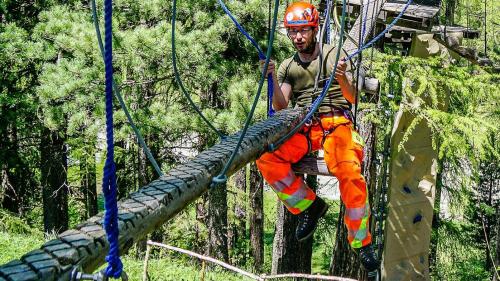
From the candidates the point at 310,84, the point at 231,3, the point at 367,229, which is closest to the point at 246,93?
the point at 231,3

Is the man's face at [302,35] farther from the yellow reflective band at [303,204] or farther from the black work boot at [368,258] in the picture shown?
the black work boot at [368,258]

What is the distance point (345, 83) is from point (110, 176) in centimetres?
236

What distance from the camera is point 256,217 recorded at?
12438mm

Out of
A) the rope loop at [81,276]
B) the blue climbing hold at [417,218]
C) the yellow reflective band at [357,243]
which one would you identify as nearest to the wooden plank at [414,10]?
the yellow reflective band at [357,243]

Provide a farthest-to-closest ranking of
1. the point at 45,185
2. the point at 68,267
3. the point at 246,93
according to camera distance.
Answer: the point at 45,185, the point at 246,93, the point at 68,267

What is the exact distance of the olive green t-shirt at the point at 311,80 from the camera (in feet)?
14.3

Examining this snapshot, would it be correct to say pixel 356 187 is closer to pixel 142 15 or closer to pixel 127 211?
pixel 127 211

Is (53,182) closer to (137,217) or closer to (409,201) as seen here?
(409,201)

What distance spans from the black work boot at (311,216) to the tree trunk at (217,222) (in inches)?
195

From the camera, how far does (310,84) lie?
452cm

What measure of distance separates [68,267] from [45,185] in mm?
10304

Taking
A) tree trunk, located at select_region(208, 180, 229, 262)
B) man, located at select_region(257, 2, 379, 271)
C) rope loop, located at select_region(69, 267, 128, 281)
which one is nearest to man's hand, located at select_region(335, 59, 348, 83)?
man, located at select_region(257, 2, 379, 271)

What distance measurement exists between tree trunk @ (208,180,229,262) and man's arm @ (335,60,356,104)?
223 inches

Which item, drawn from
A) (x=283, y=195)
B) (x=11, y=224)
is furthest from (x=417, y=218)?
(x=11, y=224)
